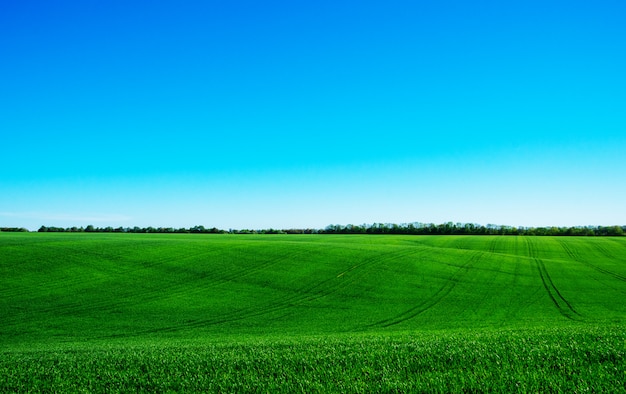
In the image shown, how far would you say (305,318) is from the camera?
20.5 m

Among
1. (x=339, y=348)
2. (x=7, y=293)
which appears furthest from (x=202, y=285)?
(x=339, y=348)

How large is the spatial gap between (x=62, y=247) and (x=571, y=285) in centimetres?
4257

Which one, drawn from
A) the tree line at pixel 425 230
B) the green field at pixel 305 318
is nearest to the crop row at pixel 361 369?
the green field at pixel 305 318

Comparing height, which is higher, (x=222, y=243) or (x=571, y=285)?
(x=222, y=243)

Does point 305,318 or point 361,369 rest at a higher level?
point 361,369

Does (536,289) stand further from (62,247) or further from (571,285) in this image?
(62,247)

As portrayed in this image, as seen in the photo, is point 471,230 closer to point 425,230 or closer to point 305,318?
point 425,230

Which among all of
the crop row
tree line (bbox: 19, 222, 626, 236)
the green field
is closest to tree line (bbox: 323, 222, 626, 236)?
tree line (bbox: 19, 222, 626, 236)

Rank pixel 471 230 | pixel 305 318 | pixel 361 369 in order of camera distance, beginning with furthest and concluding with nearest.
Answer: pixel 471 230 → pixel 305 318 → pixel 361 369

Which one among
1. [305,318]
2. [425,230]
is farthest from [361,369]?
[425,230]

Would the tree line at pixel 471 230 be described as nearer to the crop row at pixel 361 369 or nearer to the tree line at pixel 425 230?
the tree line at pixel 425 230

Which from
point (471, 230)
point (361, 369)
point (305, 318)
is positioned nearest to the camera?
point (361, 369)

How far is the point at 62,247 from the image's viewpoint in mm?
35781

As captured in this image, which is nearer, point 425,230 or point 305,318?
point 305,318
